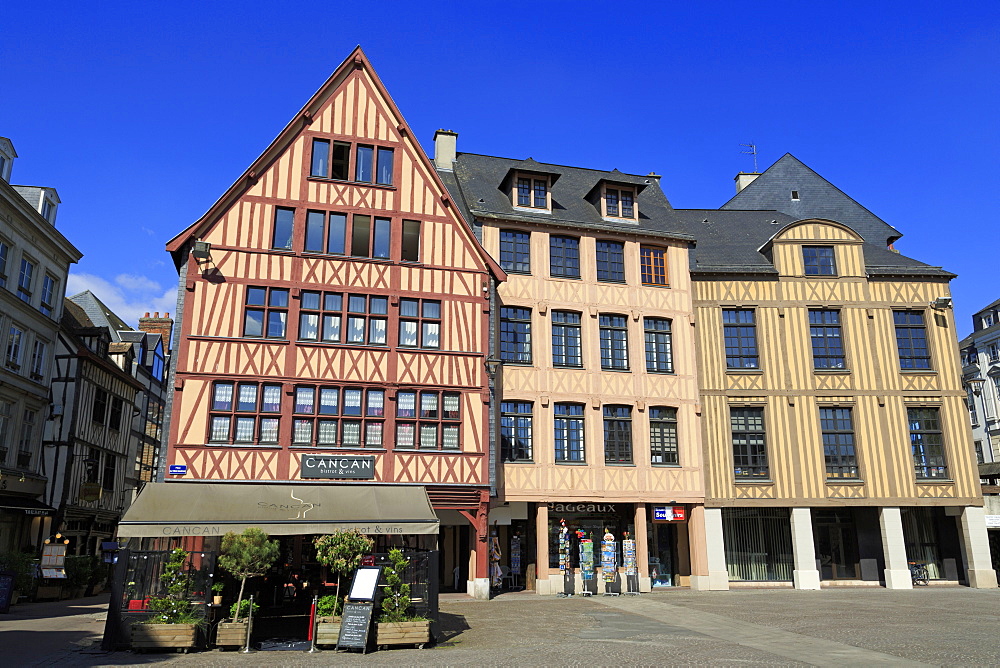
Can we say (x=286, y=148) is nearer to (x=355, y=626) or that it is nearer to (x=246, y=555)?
(x=246, y=555)

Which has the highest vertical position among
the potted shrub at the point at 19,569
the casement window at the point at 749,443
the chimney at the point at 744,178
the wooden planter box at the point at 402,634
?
the chimney at the point at 744,178

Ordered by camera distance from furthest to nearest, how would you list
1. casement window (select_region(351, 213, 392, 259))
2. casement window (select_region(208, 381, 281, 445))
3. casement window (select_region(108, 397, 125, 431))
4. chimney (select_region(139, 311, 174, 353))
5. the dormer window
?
chimney (select_region(139, 311, 174, 353))
casement window (select_region(108, 397, 125, 431))
the dormer window
casement window (select_region(351, 213, 392, 259))
casement window (select_region(208, 381, 281, 445))

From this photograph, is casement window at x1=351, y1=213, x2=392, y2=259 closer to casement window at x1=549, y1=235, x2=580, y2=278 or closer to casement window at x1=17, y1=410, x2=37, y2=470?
casement window at x1=549, y1=235, x2=580, y2=278

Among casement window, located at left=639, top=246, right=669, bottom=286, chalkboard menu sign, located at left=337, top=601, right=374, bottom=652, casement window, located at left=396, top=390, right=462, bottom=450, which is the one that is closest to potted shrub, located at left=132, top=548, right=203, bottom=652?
chalkboard menu sign, located at left=337, top=601, right=374, bottom=652

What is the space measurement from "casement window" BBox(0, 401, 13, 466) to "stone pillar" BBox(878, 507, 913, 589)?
88.5 ft

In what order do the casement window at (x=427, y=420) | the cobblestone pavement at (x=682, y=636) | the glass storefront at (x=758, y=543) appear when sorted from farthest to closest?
1. the glass storefront at (x=758, y=543)
2. the casement window at (x=427, y=420)
3. the cobblestone pavement at (x=682, y=636)

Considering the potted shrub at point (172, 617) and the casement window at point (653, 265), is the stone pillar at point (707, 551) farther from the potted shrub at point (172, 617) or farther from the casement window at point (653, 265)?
the potted shrub at point (172, 617)

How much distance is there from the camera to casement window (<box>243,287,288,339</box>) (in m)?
19.7

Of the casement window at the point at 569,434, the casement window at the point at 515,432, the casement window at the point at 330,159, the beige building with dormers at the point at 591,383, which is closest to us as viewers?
the casement window at the point at 330,159

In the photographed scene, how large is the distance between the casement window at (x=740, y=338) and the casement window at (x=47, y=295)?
22788 millimetres

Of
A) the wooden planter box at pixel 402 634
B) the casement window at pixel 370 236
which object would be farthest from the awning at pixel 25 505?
the wooden planter box at pixel 402 634

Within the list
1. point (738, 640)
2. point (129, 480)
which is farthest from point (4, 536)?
point (738, 640)

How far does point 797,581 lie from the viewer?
23.4 m

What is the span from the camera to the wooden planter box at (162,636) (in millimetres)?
11836
